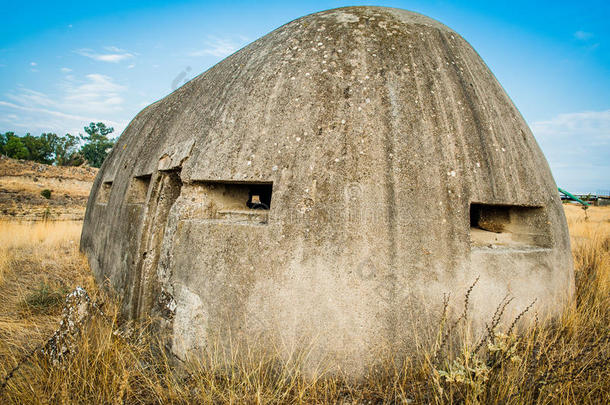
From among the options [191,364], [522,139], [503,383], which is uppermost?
[522,139]

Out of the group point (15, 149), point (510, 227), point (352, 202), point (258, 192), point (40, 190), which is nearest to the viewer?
point (352, 202)

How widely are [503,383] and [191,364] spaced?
216 cm

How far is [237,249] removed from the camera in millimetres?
Answer: 2252

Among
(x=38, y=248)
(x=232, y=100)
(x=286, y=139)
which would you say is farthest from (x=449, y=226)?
(x=38, y=248)

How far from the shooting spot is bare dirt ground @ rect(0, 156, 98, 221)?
16.2 m

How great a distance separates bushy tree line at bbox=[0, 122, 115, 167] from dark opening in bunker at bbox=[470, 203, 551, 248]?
46292 millimetres

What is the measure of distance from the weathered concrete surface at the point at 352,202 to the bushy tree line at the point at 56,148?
44.8m

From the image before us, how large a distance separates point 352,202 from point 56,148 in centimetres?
5378

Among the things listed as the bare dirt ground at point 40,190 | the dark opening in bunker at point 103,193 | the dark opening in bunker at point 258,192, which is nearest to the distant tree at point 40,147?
the bare dirt ground at point 40,190

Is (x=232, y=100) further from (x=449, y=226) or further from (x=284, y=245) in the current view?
(x=449, y=226)

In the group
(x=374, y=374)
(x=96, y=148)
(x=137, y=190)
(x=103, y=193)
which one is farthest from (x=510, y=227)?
(x=96, y=148)

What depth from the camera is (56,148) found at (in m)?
41.4

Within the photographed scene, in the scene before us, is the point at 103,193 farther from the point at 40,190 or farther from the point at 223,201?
the point at 40,190

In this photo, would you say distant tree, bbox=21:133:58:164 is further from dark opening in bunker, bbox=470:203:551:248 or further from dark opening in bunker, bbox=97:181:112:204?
dark opening in bunker, bbox=470:203:551:248
